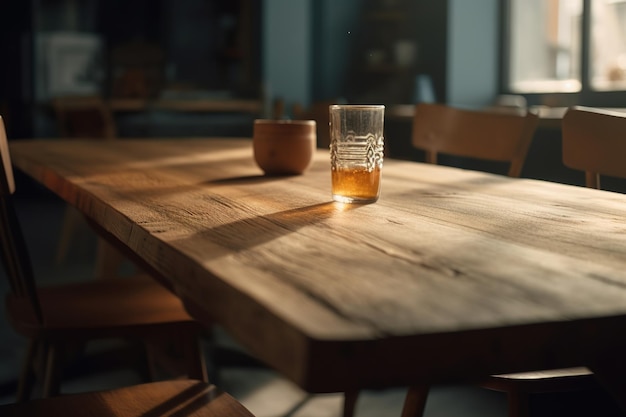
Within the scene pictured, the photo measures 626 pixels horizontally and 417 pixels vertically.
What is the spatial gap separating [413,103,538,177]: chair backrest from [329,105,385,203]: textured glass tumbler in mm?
720

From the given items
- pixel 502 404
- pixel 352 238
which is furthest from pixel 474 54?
pixel 352 238

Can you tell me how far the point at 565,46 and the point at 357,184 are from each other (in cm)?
444

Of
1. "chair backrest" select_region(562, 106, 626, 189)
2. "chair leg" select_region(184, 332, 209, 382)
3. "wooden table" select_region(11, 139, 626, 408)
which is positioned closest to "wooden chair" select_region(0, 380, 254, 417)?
"wooden table" select_region(11, 139, 626, 408)

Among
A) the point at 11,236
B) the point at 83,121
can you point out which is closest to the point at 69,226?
the point at 83,121

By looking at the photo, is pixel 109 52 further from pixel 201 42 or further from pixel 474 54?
pixel 474 54

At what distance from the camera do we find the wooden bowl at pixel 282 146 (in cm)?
140

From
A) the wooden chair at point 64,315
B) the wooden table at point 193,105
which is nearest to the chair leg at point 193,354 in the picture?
the wooden chair at point 64,315

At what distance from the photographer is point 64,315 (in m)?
1.45

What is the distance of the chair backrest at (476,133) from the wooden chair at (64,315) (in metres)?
0.76

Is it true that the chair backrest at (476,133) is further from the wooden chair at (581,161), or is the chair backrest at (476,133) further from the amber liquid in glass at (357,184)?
the amber liquid in glass at (357,184)

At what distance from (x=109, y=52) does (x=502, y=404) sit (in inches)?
290

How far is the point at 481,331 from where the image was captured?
18.9 inches

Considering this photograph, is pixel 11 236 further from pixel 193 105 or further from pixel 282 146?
pixel 193 105

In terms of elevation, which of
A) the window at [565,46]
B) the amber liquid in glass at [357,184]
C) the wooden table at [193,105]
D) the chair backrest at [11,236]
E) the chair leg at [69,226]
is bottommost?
the chair leg at [69,226]
